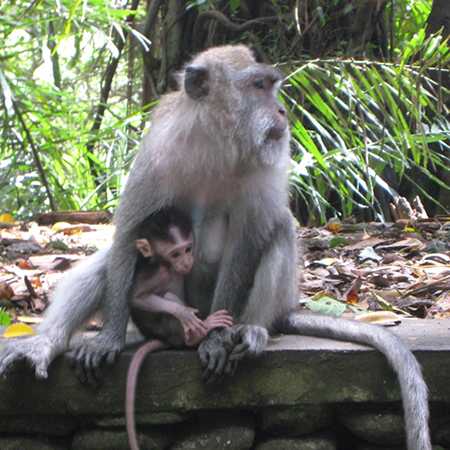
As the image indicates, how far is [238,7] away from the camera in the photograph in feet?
26.1

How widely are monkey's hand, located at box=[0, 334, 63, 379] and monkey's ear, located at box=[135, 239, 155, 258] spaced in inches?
18.4

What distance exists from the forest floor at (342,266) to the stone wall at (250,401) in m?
0.60

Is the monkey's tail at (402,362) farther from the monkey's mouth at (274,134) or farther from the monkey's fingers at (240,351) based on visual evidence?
the monkey's mouth at (274,134)

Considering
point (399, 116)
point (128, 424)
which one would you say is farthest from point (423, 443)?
point (399, 116)

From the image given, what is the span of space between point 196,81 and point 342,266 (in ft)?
5.96

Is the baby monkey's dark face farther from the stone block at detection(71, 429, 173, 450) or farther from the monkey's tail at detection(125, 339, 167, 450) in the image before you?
the stone block at detection(71, 429, 173, 450)

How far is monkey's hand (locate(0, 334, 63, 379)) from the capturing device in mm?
3250

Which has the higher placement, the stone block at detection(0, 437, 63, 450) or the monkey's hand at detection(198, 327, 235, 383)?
the monkey's hand at detection(198, 327, 235, 383)

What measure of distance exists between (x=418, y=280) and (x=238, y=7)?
3934 millimetres

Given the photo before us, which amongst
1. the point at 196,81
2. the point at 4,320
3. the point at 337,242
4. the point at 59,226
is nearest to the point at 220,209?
the point at 196,81

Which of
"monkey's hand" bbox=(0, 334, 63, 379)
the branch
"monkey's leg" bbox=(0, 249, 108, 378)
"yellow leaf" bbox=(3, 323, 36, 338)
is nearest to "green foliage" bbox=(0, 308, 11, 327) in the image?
"yellow leaf" bbox=(3, 323, 36, 338)

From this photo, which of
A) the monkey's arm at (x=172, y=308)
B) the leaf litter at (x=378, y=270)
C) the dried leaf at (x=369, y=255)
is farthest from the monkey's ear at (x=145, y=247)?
the dried leaf at (x=369, y=255)

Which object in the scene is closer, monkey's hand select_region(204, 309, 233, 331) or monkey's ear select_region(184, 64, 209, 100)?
monkey's hand select_region(204, 309, 233, 331)

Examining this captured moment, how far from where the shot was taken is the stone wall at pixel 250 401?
3246 mm
